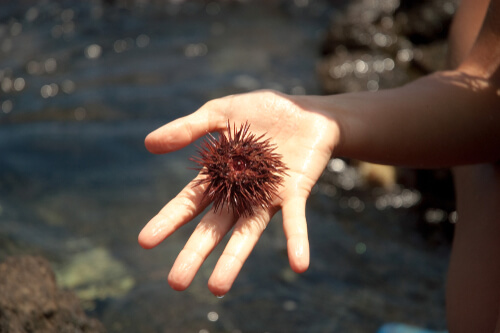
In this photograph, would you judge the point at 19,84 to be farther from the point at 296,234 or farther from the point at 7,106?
the point at 296,234

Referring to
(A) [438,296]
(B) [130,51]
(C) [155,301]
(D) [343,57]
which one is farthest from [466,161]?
(B) [130,51]

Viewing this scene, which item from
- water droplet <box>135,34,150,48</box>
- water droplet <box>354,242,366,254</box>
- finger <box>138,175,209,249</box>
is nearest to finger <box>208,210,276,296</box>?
finger <box>138,175,209,249</box>

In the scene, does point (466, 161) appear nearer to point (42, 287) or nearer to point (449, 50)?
point (449, 50)

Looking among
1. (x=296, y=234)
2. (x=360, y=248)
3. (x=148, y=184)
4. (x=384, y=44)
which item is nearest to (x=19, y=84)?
(x=148, y=184)

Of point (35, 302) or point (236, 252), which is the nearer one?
point (236, 252)

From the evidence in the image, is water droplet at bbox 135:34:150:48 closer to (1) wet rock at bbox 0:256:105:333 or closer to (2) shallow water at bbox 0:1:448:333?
(2) shallow water at bbox 0:1:448:333
